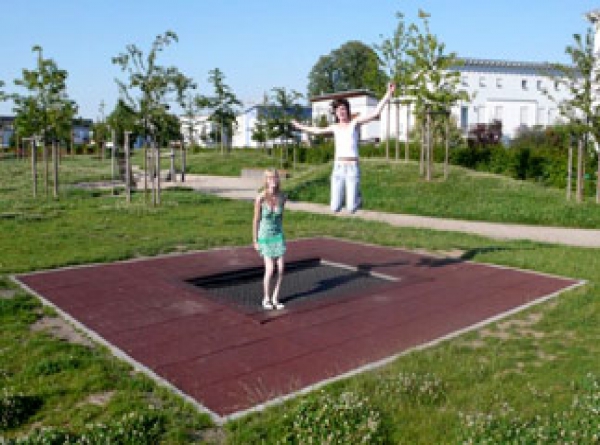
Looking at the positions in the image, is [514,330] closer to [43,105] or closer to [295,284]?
[295,284]

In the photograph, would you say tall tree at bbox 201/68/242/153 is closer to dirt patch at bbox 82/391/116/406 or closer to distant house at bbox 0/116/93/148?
distant house at bbox 0/116/93/148

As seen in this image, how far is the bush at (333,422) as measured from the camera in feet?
11.4

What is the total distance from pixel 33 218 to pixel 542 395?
39.5 ft

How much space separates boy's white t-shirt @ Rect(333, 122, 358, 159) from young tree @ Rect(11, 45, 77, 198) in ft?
38.6

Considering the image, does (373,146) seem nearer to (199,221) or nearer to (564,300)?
(199,221)

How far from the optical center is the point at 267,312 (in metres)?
6.26

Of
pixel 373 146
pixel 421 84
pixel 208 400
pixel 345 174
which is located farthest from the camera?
pixel 373 146

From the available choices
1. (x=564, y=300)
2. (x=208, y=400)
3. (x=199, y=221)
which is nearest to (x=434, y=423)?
(x=208, y=400)

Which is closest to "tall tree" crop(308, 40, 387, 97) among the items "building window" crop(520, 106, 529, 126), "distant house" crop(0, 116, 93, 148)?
"distant house" crop(0, 116, 93, 148)

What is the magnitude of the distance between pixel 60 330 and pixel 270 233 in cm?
230

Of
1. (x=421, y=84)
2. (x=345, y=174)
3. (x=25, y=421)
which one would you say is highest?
(x=421, y=84)

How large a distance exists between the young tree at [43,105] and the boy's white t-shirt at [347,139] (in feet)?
38.6

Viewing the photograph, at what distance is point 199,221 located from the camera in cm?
1350

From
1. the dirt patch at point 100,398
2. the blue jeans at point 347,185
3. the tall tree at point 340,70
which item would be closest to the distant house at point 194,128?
the blue jeans at point 347,185
